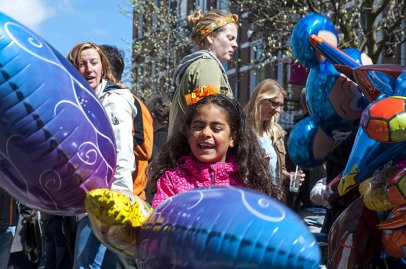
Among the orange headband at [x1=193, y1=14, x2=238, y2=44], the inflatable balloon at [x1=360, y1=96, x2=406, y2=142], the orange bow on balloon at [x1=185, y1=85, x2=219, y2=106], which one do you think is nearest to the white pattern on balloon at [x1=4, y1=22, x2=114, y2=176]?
the inflatable balloon at [x1=360, y1=96, x2=406, y2=142]

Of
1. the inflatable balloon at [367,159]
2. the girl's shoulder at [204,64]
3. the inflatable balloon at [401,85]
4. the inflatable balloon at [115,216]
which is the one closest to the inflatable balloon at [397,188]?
the inflatable balloon at [367,159]

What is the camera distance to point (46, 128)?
7.52 ft

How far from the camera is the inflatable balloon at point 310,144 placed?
A: 4.12 m

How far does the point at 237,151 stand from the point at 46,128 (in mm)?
1266

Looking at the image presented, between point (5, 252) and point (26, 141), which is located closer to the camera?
point (26, 141)

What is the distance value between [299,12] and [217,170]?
505 inches

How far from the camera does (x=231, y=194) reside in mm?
2146

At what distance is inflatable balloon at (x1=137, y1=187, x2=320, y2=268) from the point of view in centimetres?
201

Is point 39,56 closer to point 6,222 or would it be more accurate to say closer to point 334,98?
point 334,98

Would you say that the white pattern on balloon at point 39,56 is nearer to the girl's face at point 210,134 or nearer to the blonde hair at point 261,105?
the girl's face at point 210,134

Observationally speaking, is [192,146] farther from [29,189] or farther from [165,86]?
[165,86]

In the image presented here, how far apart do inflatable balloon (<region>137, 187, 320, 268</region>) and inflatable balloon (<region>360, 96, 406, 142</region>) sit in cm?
101

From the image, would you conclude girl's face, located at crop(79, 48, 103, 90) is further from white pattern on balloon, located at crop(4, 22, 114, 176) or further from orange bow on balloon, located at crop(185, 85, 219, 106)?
white pattern on balloon, located at crop(4, 22, 114, 176)

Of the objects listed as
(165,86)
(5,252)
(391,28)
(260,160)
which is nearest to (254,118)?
(5,252)
